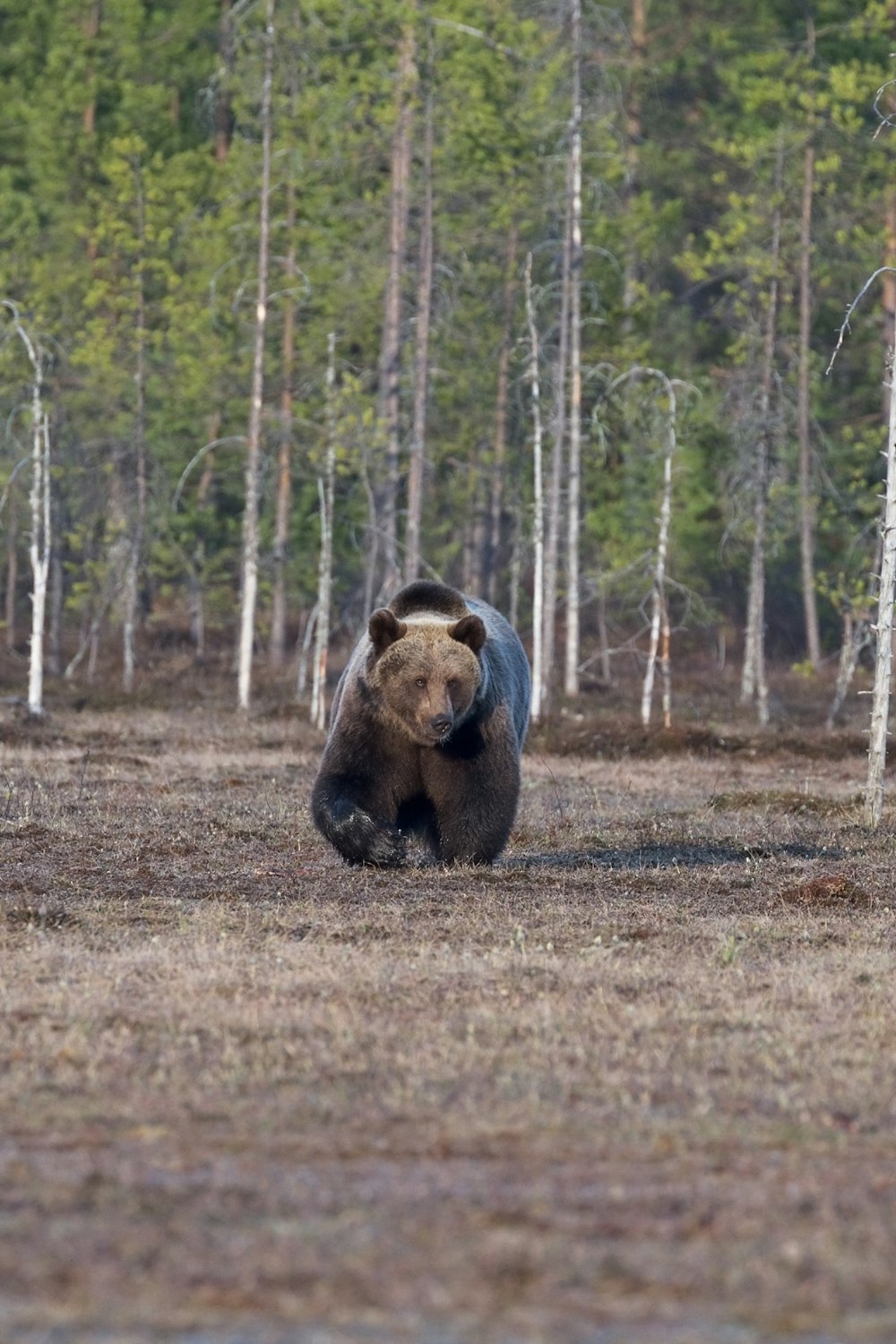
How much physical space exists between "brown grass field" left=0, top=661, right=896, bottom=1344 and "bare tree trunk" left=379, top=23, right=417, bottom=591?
57.7ft

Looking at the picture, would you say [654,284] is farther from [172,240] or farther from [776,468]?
[776,468]

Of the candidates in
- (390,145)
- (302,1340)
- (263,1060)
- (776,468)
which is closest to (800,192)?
(776,468)

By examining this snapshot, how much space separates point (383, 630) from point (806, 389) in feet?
85.6

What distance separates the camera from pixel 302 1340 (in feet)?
13.7

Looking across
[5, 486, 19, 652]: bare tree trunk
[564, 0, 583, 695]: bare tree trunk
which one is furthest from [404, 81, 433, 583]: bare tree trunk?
[5, 486, 19, 652]: bare tree trunk

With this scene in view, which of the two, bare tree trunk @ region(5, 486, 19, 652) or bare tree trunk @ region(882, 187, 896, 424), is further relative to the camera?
bare tree trunk @ region(5, 486, 19, 652)

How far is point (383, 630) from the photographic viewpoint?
1148cm

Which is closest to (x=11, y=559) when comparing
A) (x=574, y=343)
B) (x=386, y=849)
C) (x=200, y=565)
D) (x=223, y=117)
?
(x=200, y=565)

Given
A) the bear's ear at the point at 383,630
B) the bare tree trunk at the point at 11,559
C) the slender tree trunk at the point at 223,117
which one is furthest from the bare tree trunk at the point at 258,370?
the bear's ear at the point at 383,630

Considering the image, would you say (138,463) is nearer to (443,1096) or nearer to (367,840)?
(367,840)

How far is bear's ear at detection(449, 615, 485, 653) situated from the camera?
11.4m

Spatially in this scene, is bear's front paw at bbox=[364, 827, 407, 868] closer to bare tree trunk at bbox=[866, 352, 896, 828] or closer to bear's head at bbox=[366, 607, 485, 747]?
bear's head at bbox=[366, 607, 485, 747]

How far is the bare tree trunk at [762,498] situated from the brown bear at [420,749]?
744 inches

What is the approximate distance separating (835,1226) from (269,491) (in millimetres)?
35424
